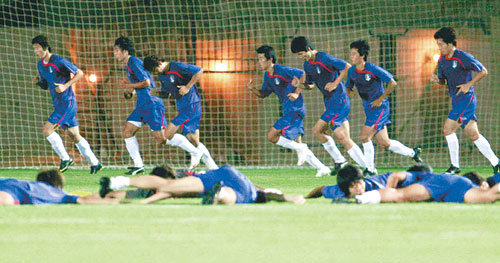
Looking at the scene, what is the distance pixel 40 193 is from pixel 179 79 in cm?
478

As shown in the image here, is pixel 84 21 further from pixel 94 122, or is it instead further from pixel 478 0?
pixel 478 0

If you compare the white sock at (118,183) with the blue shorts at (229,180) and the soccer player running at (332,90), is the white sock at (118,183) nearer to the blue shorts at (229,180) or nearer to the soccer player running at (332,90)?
the blue shorts at (229,180)

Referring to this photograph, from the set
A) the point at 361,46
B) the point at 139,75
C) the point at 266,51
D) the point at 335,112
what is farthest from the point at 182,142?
the point at 361,46

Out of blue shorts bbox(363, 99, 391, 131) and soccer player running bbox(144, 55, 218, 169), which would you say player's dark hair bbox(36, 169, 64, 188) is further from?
blue shorts bbox(363, 99, 391, 131)

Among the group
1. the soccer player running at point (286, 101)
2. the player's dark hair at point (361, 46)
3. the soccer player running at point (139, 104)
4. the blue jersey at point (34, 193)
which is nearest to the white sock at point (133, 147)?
the soccer player running at point (139, 104)

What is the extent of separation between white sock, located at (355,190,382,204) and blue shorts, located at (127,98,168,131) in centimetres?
512

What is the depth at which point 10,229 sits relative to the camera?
4023 mm

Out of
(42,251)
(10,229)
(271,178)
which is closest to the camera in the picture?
(42,251)

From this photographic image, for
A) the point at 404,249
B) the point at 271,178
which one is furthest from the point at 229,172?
the point at 271,178

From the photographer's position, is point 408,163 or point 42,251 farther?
point 408,163

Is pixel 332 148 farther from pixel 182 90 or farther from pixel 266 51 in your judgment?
pixel 182 90

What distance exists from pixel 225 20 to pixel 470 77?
19.6ft

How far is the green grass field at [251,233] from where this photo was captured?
328 cm

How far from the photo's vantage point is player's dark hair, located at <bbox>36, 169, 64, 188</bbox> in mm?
5324
